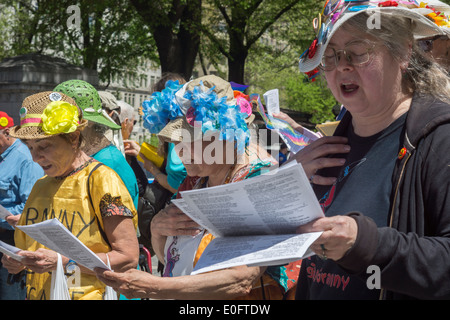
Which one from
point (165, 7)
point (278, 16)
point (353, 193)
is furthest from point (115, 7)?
point (353, 193)

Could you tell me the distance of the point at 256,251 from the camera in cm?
153

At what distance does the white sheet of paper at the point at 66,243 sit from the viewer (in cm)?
230

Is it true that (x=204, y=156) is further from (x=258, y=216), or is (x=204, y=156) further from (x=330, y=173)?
(x=258, y=216)

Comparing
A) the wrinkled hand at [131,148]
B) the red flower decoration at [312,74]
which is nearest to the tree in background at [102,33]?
the wrinkled hand at [131,148]

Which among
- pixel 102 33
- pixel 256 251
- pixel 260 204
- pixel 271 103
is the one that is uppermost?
pixel 102 33

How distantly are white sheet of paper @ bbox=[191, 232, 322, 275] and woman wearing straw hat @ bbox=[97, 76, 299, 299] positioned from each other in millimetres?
604

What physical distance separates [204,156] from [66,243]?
0.68m

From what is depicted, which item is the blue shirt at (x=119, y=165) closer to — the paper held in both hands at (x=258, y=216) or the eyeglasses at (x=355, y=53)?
the paper held in both hands at (x=258, y=216)

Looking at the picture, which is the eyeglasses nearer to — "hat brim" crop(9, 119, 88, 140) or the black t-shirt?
the black t-shirt

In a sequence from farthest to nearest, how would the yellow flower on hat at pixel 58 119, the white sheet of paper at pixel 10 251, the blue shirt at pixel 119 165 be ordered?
the blue shirt at pixel 119 165, the yellow flower on hat at pixel 58 119, the white sheet of paper at pixel 10 251

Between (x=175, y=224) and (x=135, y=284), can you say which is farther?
(x=175, y=224)

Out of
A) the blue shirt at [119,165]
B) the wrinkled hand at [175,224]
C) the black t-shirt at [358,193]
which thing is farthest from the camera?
the blue shirt at [119,165]

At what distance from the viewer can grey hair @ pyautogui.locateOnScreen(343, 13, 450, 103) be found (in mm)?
1740

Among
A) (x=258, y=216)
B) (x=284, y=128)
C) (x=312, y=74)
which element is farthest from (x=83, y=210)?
(x=258, y=216)
